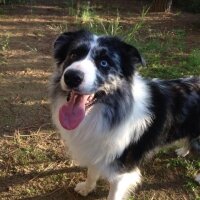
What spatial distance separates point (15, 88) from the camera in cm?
440

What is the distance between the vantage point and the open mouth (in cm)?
238

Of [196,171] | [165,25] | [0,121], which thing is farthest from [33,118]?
[165,25]

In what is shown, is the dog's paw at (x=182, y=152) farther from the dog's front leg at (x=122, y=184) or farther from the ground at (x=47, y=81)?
the dog's front leg at (x=122, y=184)

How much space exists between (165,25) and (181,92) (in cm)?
413

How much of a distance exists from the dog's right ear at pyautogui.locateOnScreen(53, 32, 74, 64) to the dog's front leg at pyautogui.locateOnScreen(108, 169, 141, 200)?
997 millimetres

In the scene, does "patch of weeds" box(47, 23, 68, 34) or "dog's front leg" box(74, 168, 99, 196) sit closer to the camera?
"dog's front leg" box(74, 168, 99, 196)

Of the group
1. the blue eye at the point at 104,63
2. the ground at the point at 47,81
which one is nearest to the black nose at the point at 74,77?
the blue eye at the point at 104,63

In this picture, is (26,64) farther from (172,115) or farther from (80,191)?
(172,115)

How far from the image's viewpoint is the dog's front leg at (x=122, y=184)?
287 cm

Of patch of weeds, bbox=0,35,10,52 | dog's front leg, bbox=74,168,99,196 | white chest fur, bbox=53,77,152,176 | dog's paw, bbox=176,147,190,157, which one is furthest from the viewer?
patch of weeds, bbox=0,35,10,52

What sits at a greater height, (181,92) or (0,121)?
(181,92)

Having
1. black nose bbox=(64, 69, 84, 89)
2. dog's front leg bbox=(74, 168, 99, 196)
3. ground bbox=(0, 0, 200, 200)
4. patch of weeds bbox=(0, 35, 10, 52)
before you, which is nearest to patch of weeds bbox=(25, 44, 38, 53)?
ground bbox=(0, 0, 200, 200)

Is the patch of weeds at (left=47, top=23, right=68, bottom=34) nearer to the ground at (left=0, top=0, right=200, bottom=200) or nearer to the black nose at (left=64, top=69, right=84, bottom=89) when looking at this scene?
the ground at (left=0, top=0, right=200, bottom=200)

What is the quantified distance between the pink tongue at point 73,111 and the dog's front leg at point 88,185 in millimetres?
787
